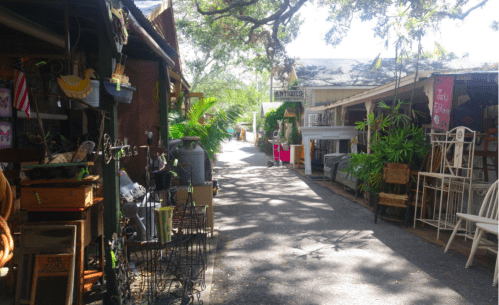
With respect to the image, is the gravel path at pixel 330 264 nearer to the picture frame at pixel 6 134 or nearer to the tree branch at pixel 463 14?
the picture frame at pixel 6 134

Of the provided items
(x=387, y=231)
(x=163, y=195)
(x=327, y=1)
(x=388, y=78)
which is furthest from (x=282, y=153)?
(x=163, y=195)

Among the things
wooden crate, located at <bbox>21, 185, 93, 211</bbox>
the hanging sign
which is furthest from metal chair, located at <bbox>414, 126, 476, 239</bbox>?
wooden crate, located at <bbox>21, 185, 93, 211</bbox>

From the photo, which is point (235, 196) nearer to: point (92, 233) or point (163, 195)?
point (163, 195)

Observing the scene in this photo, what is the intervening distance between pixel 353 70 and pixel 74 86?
1712 cm

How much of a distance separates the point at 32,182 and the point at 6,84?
7.55 feet

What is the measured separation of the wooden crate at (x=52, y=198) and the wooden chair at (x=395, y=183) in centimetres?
562

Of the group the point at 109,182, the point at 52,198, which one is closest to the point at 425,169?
the point at 109,182

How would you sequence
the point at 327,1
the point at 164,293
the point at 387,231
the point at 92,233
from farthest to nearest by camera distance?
1. the point at 327,1
2. the point at 387,231
3. the point at 164,293
4. the point at 92,233

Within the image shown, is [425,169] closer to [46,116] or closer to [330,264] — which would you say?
[330,264]

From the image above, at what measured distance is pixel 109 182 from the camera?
3582 mm

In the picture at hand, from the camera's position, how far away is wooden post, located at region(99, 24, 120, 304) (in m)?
3.50

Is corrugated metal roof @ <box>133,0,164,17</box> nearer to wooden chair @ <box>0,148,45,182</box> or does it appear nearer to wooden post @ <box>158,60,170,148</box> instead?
wooden post @ <box>158,60,170,148</box>

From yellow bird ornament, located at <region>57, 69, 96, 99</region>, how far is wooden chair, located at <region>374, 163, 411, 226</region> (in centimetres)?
555

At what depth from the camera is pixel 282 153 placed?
62.3 ft
